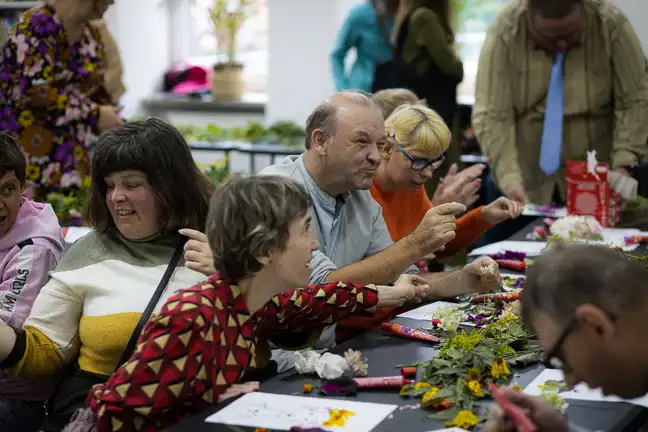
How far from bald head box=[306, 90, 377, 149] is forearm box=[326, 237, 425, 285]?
0.39 meters

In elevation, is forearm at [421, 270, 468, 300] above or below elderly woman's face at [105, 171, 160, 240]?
below

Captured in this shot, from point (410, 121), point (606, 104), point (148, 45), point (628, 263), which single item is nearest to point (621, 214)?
point (606, 104)

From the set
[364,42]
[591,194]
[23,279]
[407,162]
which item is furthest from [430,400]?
[364,42]

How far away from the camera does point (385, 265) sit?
111 inches

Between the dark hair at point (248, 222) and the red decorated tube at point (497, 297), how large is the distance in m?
1.02

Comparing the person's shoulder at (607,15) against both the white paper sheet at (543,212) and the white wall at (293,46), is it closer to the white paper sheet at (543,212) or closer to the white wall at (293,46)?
the white paper sheet at (543,212)

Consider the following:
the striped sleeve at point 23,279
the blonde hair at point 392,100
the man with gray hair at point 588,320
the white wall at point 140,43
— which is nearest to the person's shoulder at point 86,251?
the striped sleeve at point 23,279

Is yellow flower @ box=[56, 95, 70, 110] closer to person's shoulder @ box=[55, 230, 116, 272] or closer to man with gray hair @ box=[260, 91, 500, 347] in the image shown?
man with gray hair @ box=[260, 91, 500, 347]

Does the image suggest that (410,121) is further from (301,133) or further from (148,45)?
(148,45)

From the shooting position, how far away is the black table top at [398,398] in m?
1.89

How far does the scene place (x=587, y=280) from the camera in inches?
60.8

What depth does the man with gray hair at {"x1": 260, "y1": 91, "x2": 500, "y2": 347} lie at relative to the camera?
9.17 ft

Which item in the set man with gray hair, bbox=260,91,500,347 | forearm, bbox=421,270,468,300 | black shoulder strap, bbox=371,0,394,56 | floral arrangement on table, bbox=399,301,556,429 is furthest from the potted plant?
floral arrangement on table, bbox=399,301,556,429

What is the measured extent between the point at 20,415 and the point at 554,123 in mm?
2875
